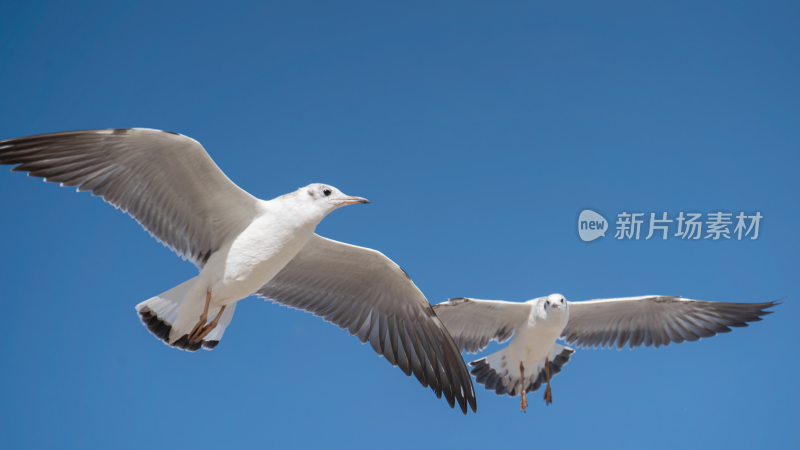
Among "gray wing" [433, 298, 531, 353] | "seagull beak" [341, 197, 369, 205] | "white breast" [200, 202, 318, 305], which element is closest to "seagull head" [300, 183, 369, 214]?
"seagull beak" [341, 197, 369, 205]

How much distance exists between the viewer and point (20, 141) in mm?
4012

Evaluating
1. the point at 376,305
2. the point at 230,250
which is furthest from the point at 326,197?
the point at 376,305

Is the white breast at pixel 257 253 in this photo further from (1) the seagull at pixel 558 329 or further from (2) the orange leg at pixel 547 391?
(2) the orange leg at pixel 547 391

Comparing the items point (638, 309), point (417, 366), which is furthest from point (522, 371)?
point (417, 366)

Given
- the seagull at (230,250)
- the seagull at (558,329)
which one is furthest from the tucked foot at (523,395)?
the seagull at (230,250)

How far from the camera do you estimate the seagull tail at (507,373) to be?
23.9 feet

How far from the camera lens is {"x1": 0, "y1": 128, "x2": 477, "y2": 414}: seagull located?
4132 millimetres

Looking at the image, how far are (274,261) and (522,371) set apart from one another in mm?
4060

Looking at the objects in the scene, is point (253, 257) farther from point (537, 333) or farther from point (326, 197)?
point (537, 333)

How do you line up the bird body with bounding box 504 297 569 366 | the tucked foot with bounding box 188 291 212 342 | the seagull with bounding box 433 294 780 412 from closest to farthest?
1. the tucked foot with bounding box 188 291 212 342
2. the bird body with bounding box 504 297 569 366
3. the seagull with bounding box 433 294 780 412

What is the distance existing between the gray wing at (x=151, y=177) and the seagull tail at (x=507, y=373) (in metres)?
3.88

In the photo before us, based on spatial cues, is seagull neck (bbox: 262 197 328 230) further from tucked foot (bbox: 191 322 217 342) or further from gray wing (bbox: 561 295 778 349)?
gray wing (bbox: 561 295 778 349)

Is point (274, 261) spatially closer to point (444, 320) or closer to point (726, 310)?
point (444, 320)

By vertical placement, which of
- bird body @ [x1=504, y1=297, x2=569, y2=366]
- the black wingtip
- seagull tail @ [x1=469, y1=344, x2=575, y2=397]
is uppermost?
bird body @ [x1=504, y1=297, x2=569, y2=366]
